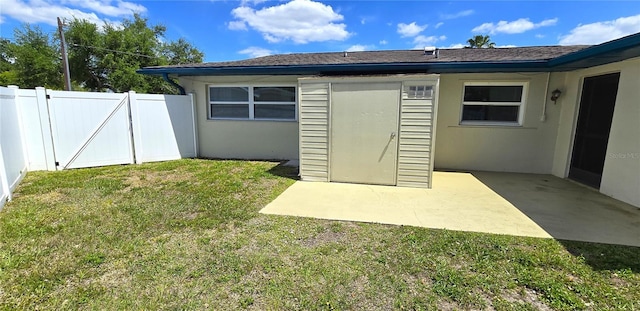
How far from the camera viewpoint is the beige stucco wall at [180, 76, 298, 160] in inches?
319

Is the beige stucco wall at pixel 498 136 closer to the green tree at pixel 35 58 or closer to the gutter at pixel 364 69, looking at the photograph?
the gutter at pixel 364 69

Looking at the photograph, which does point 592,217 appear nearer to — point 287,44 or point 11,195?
point 11,195

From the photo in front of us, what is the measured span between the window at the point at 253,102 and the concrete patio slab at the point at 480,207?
10.1ft

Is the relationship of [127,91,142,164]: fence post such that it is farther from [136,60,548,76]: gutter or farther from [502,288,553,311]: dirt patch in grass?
[502,288,553,311]: dirt patch in grass

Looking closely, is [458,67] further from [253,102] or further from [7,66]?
[7,66]

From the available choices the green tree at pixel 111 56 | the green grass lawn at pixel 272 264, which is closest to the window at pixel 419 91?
the green grass lawn at pixel 272 264

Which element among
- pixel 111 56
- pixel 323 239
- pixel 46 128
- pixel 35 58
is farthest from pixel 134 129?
pixel 35 58

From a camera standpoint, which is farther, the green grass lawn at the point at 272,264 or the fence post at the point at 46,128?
the fence post at the point at 46,128


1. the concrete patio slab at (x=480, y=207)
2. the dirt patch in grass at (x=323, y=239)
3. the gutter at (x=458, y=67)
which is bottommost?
the dirt patch in grass at (x=323, y=239)

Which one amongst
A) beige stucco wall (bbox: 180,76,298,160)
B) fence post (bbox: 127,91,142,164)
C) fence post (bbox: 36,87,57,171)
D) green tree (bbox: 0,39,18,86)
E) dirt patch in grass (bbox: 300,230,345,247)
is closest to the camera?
dirt patch in grass (bbox: 300,230,345,247)

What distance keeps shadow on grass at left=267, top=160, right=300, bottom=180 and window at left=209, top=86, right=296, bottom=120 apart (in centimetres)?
165

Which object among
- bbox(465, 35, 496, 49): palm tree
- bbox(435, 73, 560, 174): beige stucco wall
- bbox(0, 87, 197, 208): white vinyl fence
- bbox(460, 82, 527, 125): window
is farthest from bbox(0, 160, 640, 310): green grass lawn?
bbox(465, 35, 496, 49): palm tree

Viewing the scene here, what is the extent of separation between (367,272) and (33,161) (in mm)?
7858

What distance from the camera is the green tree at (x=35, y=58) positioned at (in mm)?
20266
